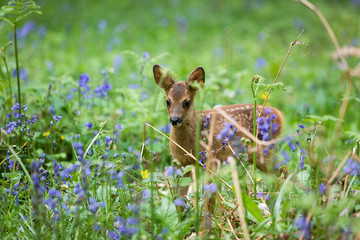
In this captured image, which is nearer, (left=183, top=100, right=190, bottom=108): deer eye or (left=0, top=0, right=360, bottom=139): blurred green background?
(left=183, top=100, right=190, bottom=108): deer eye

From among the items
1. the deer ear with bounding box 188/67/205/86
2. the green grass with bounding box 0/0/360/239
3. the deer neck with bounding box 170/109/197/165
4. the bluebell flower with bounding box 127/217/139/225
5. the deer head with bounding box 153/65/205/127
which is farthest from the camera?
the deer ear with bounding box 188/67/205/86

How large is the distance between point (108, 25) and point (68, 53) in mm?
3704

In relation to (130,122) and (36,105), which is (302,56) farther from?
(36,105)

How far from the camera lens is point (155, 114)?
→ 461cm

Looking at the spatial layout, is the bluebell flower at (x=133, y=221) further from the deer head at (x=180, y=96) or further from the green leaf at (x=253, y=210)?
the deer head at (x=180, y=96)

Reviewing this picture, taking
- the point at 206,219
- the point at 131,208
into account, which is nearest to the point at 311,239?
the point at 206,219

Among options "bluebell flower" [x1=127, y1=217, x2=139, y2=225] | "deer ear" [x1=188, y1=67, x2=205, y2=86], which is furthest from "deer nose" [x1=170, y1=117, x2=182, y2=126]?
"bluebell flower" [x1=127, y1=217, x2=139, y2=225]

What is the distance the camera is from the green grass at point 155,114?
2.99 metres

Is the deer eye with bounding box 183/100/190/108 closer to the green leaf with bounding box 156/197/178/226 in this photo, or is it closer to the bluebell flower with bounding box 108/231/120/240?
the green leaf with bounding box 156/197/178/226

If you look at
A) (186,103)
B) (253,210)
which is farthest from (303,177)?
(186,103)

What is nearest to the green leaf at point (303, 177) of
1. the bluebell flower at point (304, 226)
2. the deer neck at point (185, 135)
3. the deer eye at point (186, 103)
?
the bluebell flower at point (304, 226)

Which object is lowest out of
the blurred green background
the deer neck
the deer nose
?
the deer neck

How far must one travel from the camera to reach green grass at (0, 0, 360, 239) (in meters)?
2.99

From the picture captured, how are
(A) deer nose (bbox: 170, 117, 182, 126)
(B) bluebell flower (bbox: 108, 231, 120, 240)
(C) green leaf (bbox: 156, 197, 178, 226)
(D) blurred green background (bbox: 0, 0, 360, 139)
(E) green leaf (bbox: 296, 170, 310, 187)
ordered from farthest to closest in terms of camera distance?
(D) blurred green background (bbox: 0, 0, 360, 139)
(A) deer nose (bbox: 170, 117, 182, 126)
(E) green leaf (bbox: 296, 170, 310, 187)
(C) green leaf (bbox: 156, 197, 178, 226)
(B) bluebell flower (bbox: 108, 231, 120, 240)
